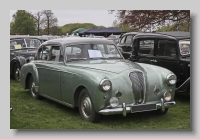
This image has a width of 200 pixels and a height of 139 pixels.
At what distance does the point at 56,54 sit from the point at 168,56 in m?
2.43

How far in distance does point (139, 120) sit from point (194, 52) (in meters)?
1.44

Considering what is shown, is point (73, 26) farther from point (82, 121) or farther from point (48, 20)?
point (82, 121)

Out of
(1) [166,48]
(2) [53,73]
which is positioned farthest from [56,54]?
(1) [166,48]

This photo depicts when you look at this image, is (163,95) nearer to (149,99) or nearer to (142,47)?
(149,99)

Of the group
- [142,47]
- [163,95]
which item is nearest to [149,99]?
[163,95]

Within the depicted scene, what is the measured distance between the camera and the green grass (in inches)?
214

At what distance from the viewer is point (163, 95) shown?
5.66 meters

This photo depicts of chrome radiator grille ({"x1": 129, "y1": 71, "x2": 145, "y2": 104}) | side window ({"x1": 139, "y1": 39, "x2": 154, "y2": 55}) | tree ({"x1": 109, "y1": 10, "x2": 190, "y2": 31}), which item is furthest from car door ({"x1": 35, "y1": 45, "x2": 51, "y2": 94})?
side window ({"x1": 139, "y1": 39, "x2": 154, "y2": 55})

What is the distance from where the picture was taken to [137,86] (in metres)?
5.48

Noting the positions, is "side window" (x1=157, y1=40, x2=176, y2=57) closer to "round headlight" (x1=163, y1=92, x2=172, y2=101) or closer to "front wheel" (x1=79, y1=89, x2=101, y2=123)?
"round headlight" (x1=163, y1=92, x2=172, y2=101)

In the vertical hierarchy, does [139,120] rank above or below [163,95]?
below

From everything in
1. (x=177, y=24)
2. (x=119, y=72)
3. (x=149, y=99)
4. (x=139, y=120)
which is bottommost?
(x=139, y=120)

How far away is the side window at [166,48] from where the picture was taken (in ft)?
23.9

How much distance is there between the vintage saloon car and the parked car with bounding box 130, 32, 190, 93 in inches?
46.0
